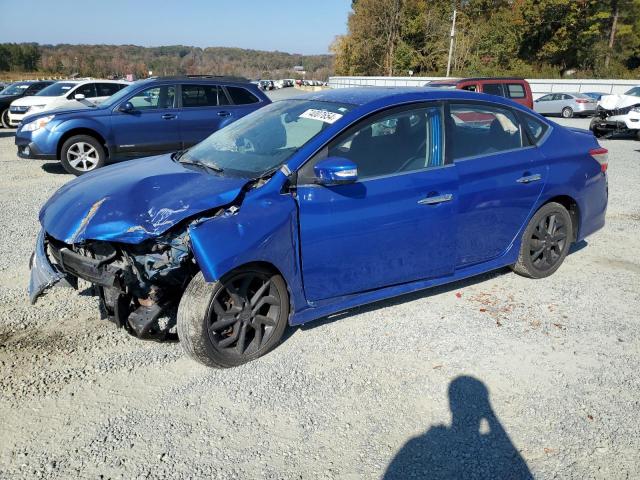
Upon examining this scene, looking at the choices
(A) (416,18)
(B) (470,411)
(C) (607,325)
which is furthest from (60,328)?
(A) (416,18)

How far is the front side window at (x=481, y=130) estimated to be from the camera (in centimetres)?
395

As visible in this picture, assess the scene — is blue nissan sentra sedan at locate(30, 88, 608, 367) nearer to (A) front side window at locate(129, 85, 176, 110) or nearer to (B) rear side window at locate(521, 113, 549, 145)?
(B) rear side window at locate(521, 113, 549, 145)

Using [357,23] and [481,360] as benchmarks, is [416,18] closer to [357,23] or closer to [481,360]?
[357,23]

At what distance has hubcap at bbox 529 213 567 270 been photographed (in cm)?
459

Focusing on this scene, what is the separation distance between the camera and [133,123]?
9.15 meters

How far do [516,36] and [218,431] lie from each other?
54888 millimetres

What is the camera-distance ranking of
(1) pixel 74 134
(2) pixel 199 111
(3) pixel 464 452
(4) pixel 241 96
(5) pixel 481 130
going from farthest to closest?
1. (4) pixel 241 96
2. (2) pixel 199 111
3. (1) pixel 74 134
4. (5) pixel 481 130
5. (3) pixel 464 452

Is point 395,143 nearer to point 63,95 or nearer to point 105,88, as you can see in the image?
point 105,88

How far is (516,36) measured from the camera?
49750mm

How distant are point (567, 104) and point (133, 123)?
73.9 feet

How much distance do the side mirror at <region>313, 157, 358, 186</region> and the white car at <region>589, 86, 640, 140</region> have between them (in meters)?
15.1

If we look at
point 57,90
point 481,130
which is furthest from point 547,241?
point 57,90

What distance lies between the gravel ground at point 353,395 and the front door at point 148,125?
5207 mm

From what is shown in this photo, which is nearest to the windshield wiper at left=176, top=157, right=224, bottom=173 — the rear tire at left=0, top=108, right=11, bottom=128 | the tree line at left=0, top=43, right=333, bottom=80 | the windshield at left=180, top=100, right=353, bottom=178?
the windshield at left=180, top=100, right=353, bottom=178
